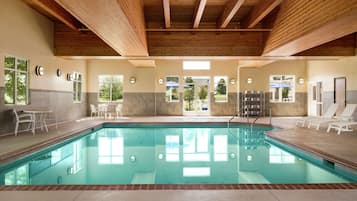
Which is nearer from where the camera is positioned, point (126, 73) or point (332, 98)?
point (332, 98)

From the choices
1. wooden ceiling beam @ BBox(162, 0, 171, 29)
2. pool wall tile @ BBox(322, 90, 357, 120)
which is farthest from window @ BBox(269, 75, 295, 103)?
wooden ceiling beam @ BBox(162, 0, 171, 29)

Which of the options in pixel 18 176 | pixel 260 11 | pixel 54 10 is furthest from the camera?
pixel 54 10

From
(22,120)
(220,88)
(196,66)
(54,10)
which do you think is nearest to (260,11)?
(54,10)

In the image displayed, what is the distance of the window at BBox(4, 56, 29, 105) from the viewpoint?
8234mm

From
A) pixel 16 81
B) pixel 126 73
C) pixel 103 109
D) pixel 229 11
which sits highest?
pixel 229 11

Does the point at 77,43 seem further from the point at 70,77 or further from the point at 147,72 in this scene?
the point at 147,72

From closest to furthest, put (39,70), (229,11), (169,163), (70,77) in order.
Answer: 1. (169,163)
2. (229,11)
3. (39,70)
4. (70,77)

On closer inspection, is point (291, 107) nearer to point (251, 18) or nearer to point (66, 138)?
point (251, 18)

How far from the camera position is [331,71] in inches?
513

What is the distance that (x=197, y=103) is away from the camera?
16016 millimetres

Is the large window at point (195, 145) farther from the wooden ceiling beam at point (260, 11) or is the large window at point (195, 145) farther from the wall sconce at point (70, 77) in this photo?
the wall sconce at point (70, 77)

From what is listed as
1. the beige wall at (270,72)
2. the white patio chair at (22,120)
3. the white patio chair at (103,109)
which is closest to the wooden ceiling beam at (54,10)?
the white patio chair at (22,120)

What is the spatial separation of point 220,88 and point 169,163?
10378 millimetres

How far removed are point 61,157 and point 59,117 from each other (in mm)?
5617
